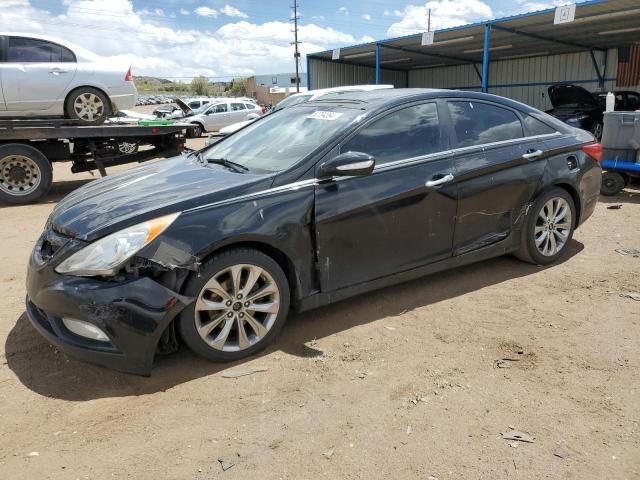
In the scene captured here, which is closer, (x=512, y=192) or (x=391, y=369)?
(x=391, y=369)

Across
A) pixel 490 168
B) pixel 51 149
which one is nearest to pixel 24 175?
pixel 51 149

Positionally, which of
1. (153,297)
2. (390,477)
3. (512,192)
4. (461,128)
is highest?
(461,128)

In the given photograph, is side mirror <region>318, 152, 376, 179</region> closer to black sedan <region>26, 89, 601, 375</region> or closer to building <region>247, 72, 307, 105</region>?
black sedan <region>26, 89, 601, 375</region>

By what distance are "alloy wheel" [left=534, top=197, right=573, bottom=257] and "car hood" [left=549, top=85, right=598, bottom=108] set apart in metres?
11.8

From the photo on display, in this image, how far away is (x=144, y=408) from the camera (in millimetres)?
2750

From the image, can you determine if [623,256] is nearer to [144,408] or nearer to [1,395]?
[144,408]

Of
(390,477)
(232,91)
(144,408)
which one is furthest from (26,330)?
(232,91)

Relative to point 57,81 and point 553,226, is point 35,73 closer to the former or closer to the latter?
point 57,81

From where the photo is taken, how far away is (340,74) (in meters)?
27.3

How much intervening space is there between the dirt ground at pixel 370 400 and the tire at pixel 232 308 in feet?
0.47

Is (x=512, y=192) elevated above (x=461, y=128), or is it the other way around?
(x=461, y=128)

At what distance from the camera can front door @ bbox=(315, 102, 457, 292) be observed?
3365 millimetres

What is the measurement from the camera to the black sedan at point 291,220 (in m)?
2.79

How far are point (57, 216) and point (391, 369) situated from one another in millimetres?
2293
